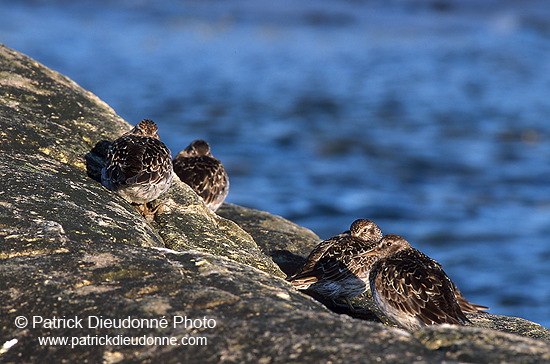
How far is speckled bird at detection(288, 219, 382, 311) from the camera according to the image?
296 inches

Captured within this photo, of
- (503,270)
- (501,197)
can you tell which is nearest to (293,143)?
(501,197)

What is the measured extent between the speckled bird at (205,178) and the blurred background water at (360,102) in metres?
5.70

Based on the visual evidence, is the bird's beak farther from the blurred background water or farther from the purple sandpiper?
the blurred background water

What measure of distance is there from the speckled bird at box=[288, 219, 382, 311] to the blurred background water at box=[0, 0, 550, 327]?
5717 mm

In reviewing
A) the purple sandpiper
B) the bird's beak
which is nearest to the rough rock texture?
the purple sandpiper

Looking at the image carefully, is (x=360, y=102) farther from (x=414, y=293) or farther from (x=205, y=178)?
(x=414, y=293)

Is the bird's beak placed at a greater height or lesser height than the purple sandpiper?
lesser

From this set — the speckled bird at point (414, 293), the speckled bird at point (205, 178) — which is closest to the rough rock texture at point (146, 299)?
the speckled bird at point (414, 293)

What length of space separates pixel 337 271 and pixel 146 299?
3.34m

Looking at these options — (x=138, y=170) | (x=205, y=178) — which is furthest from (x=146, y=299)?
(x=205, y=178)

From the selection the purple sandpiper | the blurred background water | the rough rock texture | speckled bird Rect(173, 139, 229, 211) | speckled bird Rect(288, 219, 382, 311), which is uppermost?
the blurred background water

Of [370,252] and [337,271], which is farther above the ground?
[370,252]

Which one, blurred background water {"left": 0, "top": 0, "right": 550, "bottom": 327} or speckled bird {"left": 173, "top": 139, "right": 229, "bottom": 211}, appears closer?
speckled bird {"left": 173, "top": 139, "right": 229, "bottom": 211}

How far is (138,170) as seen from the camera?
729 cm
